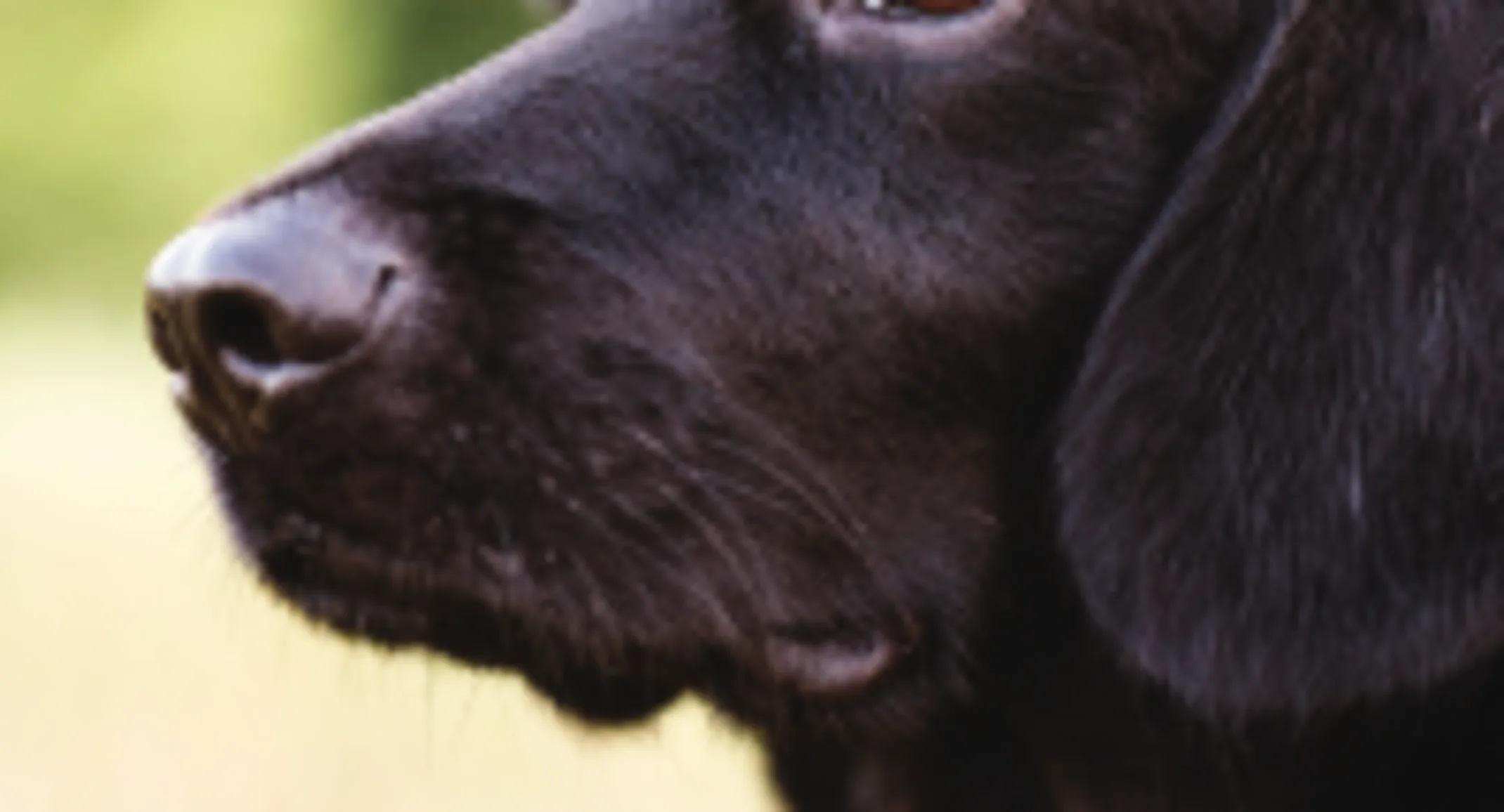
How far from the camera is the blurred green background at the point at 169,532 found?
20.3 feet

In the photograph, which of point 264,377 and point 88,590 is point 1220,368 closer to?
point 264,377

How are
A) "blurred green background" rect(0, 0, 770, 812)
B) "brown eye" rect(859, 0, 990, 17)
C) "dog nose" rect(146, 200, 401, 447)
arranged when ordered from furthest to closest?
1. "blurred green background" rect(0, 0, 770, 812)
2. "brown eye" rect(859, 0, 990, 17)
3. "dog nose" rect(146, 200, 401, 447)

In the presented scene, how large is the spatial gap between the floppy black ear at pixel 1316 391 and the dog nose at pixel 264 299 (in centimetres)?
78

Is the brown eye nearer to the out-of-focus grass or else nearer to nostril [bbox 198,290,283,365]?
nostril [bbox 198,290,283,365]

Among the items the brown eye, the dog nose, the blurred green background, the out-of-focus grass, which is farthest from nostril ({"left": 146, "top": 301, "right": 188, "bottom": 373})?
the brown eye

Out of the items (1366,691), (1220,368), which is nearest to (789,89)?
(1220,368)

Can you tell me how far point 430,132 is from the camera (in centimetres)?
263

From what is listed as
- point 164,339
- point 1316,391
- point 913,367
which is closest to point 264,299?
point 164,339

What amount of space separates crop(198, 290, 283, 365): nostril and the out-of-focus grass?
0.85 metres

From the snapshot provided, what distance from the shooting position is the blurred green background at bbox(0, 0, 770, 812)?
6191mm

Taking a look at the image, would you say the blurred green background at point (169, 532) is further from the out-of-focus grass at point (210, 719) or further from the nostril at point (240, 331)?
the nostril at point (240, 331)

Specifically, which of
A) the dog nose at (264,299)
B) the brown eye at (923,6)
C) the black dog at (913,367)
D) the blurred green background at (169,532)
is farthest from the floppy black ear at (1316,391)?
the dog nose at (264,299)

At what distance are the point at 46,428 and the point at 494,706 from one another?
7.37 metres

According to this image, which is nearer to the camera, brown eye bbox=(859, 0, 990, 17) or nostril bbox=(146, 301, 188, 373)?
nostril bbox=(146, 301, 188, 373)
